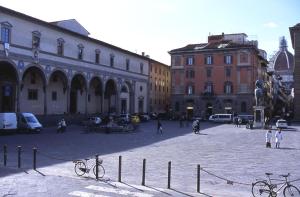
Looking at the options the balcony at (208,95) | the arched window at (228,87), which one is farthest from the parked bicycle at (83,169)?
the balcony at (208,95)

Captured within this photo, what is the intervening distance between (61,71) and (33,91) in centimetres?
383

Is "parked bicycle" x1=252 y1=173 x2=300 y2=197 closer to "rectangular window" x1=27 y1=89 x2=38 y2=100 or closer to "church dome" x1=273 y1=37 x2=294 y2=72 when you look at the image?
"rectangular window" x1=27 y1=89 x2=38 y2=100

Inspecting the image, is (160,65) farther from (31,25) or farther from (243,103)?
(31,25)

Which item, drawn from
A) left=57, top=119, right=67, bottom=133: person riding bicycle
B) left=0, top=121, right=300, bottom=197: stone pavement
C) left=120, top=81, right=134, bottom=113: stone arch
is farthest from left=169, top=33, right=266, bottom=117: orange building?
left=0, top=121, right=300, bottom=197: stone pavement

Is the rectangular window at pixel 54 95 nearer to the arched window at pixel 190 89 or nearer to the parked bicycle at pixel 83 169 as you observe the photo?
the arched window at pixel 190 89

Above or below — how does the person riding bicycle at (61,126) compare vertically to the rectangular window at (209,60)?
below

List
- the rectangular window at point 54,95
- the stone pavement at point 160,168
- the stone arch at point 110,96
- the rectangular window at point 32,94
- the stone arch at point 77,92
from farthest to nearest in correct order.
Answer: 1. the stone arch at point 110,96
2. the stone arch at point 77,92
3. the rectangular window at point 54,95
4. the rectangular window at point 32,94
5. the stone pavement at point 160,168

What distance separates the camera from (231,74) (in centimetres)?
6291

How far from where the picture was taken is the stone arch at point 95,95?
52.8m

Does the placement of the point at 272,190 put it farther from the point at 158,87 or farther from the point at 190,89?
the point at 158,87

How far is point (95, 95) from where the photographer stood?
54.6 metres

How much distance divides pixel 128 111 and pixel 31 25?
24.8 metres

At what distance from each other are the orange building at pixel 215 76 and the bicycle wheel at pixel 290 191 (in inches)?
2010

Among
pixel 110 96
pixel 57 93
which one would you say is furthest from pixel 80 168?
pixel 110 96
